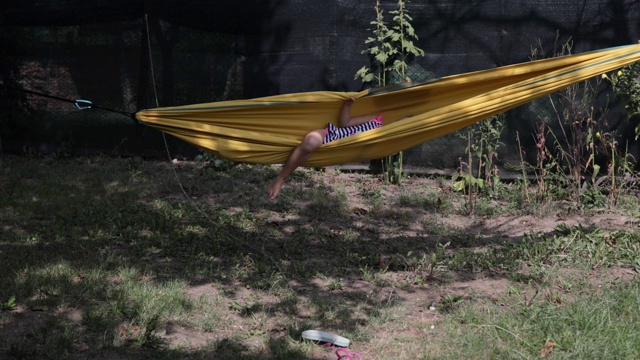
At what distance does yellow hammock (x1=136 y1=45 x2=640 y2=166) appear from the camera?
4.25m

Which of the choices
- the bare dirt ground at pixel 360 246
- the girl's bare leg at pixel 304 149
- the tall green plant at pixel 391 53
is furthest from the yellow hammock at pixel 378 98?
the tall green plant at pixel 391 53

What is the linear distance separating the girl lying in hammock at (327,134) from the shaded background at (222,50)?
187cm

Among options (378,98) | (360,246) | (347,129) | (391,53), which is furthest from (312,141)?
(391,53)

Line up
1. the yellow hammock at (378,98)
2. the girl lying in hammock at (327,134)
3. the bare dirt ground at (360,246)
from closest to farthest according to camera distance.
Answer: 1. the bare dirt ground at (360,246)
2. the yellow hammock at (378,98)
3. the girl lying in hammock at (327,134)

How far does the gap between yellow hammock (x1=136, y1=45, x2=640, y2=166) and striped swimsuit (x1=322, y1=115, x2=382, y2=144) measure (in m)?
0.07

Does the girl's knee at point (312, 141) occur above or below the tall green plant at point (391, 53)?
below

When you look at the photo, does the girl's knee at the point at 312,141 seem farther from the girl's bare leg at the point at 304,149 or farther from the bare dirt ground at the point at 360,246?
the bare dirt ground at the point at 360,246

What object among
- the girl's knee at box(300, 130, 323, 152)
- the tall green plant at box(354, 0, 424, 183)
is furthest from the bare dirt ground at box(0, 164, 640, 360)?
the girl's knee at box(300, 130, 323, 152)

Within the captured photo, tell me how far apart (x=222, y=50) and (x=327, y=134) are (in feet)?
8.31

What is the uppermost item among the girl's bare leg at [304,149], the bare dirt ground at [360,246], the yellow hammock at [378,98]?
the yellow hammock at [378,98]

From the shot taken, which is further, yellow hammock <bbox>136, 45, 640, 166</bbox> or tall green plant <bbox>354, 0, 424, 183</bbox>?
tall green plant <bbox>354, 0, 424, 183</bbox>

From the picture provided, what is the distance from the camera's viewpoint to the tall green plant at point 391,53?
6.16 meters

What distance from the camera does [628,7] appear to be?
5926mm

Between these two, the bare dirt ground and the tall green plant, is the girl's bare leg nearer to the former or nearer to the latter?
the bare dirt ground
